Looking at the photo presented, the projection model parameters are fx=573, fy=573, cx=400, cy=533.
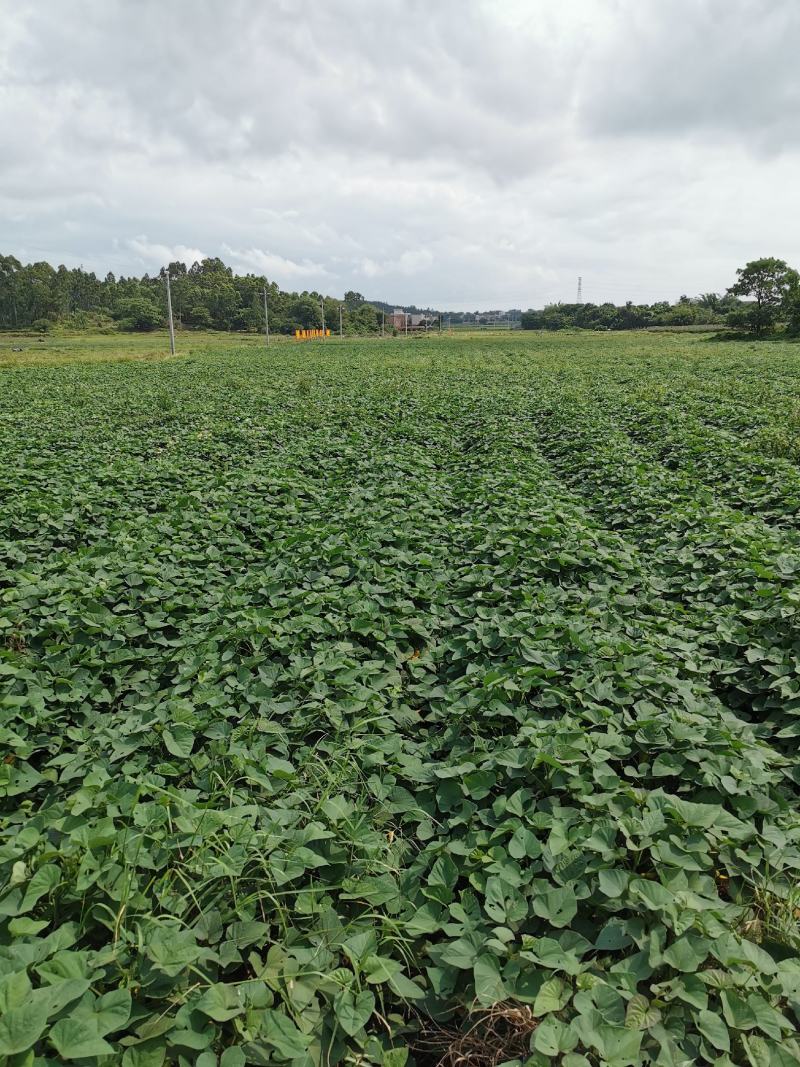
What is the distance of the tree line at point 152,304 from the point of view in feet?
284


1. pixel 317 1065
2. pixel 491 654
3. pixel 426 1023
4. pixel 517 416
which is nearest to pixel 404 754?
pixel 491 654

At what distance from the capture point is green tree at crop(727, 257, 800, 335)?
175 feet

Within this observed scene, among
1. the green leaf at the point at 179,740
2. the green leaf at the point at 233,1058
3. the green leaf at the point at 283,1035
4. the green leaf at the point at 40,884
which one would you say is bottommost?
the green leaf at the point at 283,1035

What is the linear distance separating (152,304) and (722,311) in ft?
297

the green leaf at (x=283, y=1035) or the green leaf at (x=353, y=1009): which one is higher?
the green leaf at (x=283, y=1035)

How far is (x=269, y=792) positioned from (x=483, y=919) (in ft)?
4.08

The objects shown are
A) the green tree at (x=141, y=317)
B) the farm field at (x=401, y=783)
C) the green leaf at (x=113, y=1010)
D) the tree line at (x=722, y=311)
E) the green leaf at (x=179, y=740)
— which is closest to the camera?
the green leaf at (x=113, y=1010)

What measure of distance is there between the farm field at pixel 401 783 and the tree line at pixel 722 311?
5845 cm

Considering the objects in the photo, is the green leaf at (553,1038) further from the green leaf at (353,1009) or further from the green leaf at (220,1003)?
the green leaf at (220,1003)

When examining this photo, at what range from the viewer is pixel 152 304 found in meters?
87.4

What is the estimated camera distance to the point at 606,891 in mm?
2268

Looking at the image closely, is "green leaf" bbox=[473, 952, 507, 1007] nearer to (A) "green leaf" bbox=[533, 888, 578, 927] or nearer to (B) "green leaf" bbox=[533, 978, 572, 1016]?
(B) "green leaf" bbox=[533, 978, 572, 1016]

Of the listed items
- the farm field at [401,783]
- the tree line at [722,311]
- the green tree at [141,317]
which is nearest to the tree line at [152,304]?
the green tree at [141,317]

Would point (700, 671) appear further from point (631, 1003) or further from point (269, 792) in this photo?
point (269, 792)
